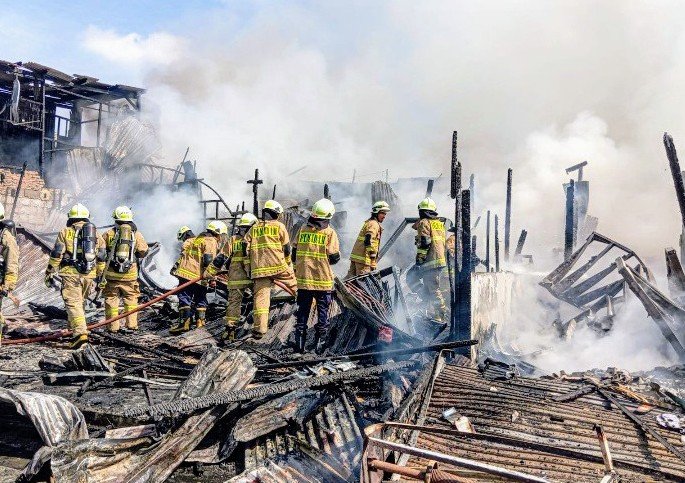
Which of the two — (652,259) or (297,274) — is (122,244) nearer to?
(297,274)

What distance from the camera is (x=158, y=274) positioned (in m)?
13.6

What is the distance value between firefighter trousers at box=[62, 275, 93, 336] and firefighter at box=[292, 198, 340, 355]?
2.97 m

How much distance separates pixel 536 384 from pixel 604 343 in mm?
4844

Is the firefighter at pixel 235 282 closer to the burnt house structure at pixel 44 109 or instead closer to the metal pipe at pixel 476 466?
the metal pipe at pixel 476 466

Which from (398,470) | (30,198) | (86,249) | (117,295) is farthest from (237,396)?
(30,198)

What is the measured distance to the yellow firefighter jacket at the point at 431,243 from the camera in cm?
814

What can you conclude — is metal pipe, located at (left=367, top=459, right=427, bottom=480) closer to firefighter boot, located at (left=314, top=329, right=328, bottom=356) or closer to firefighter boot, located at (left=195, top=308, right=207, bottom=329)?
firefighter boot, located at (left=314, top=329, right=328, bottom=356)

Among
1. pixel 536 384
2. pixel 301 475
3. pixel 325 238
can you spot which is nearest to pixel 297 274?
pixel 325 238

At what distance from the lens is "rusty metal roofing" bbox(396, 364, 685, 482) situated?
3.08 metres

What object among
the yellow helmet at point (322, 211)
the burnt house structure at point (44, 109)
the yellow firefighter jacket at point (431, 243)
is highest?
the burnt house structure at point (44, 109)

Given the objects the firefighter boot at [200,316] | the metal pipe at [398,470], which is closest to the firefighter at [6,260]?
the firefighter boot at [200,316]

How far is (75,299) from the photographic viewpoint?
720cm

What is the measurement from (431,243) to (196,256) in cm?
387

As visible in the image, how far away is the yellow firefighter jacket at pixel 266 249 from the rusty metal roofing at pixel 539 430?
10.5ft
